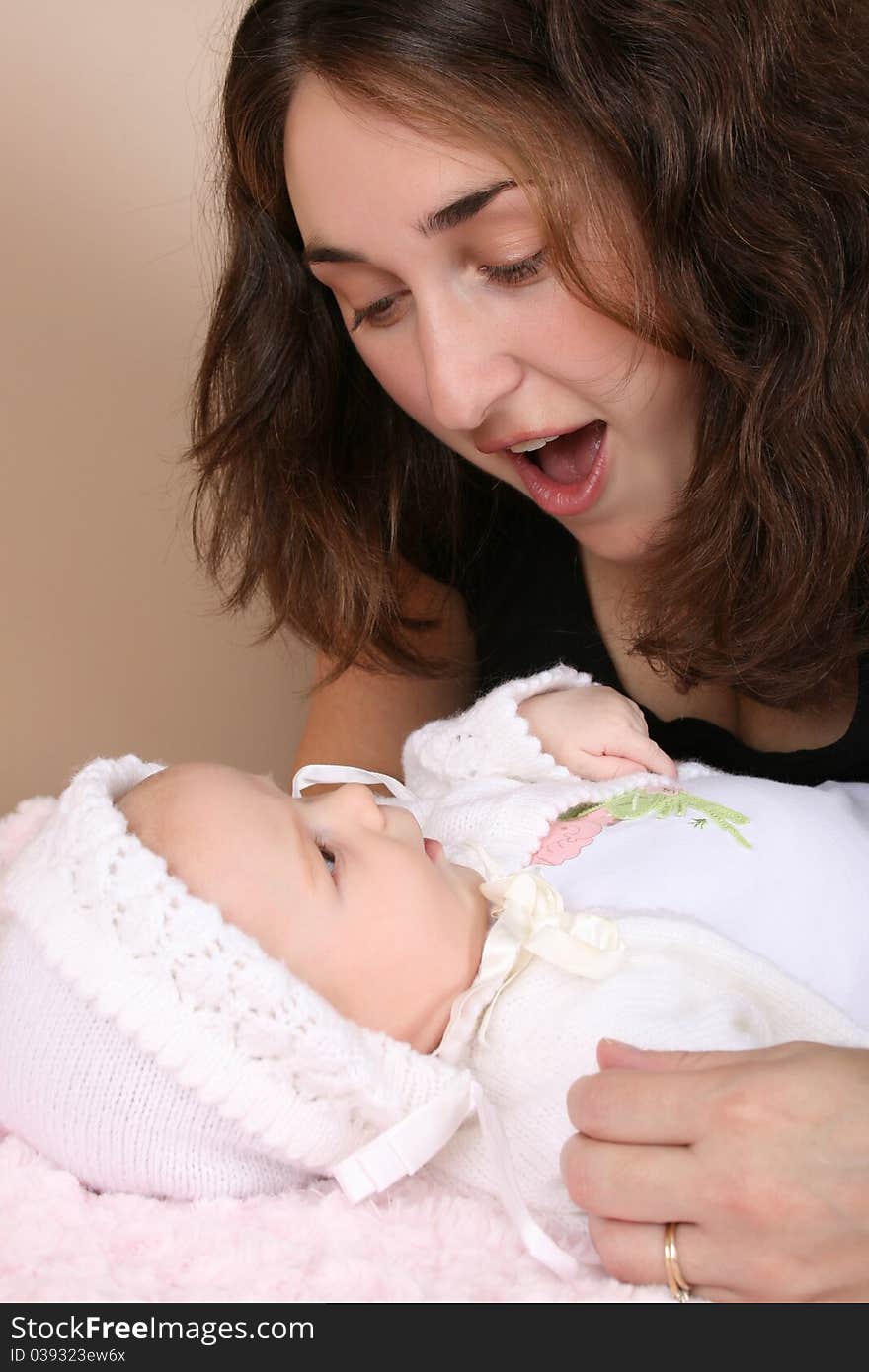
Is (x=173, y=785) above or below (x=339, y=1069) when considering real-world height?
above

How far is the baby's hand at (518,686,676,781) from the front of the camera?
1.40 meters

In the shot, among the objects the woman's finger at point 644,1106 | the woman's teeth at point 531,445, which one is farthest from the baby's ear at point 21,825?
the woman's finger at point 644,1106

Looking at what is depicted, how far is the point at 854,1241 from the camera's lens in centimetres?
85

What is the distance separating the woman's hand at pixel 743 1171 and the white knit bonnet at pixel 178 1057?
12 cm

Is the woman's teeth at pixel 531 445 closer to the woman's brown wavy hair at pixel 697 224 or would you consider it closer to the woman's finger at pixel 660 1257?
the woman's brown wavy hair at pixel 697 224

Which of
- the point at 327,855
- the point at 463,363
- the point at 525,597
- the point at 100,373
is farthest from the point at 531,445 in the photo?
the point at 100,373

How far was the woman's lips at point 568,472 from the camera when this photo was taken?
4.91 ft

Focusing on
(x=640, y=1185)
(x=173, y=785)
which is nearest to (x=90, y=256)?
(x=173, y=785)

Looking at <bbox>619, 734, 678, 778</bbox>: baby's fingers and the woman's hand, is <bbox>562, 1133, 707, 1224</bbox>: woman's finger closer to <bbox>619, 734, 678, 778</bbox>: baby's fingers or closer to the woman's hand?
the woman's hand

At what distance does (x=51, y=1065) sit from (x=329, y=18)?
3.13 ft

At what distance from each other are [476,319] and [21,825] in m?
0.70

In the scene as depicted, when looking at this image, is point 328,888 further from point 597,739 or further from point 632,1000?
point 597,739

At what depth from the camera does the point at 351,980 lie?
1.09m
